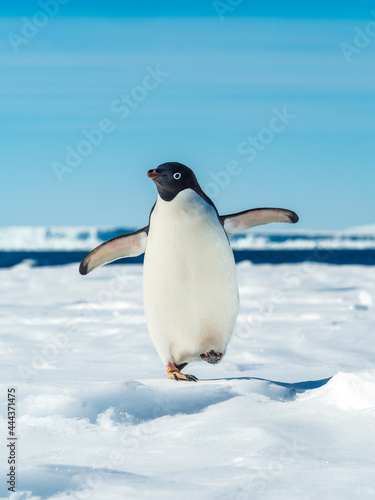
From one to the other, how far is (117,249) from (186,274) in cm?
61

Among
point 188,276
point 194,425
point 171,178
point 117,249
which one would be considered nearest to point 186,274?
point 188,276

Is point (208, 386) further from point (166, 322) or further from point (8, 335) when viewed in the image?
point (8, 335)

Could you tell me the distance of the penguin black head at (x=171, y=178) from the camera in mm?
3141

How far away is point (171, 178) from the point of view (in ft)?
10.3

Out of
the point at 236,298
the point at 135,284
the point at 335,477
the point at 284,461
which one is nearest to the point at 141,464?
the point at 284,461

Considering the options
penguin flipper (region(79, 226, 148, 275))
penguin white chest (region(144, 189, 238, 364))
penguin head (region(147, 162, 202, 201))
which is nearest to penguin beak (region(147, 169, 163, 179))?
penguin head (region(147, 162, 202, 201))

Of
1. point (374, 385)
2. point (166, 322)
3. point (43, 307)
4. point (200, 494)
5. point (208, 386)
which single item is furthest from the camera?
point (43, 307)

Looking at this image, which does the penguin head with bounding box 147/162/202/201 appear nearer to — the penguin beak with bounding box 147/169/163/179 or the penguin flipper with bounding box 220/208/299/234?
the penguin beak with bounding box 147/169/163/179

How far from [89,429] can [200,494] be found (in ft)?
2.61

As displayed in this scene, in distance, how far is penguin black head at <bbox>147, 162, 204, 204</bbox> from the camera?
3141mm

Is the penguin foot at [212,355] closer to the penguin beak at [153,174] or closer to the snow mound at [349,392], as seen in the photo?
the snow mound at [349,392]

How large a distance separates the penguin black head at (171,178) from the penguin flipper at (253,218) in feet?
1.34

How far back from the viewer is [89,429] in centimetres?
243

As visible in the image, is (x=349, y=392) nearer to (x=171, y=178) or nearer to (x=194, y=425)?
(x=194, y=425)
